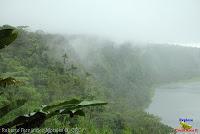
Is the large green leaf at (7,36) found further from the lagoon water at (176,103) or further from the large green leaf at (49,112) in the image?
the lagoon water at (176,103)

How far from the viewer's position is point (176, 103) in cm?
8819

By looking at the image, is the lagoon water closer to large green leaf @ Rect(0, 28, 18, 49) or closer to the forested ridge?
the forested ridge

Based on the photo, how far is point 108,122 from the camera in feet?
123

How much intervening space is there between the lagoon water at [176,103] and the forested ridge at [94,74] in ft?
11.1

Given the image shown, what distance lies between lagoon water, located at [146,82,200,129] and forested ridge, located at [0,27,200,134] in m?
3.38

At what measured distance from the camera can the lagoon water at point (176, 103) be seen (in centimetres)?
7041

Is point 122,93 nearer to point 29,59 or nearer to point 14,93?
point 29,59

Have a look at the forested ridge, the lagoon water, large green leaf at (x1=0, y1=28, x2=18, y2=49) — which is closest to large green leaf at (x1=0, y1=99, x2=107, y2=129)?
the forested ridge

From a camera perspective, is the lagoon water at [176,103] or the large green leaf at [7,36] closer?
the large green leaf at [7,36]

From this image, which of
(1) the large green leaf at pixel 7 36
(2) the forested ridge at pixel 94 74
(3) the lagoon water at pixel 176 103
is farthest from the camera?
(3) the lagoon water at pixel 176 103

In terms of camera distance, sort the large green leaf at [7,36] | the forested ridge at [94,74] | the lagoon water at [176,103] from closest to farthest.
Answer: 1. the large green leaf at [7,36]
2. the forested ridge at [94,74]
3. the lagoon water at [176,103]

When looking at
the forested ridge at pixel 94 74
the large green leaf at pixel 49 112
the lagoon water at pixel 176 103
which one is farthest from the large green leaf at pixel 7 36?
the lagoon water at pixel 176 103

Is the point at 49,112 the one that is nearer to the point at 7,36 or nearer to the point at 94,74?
the point at 7,36

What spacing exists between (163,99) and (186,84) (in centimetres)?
3338
